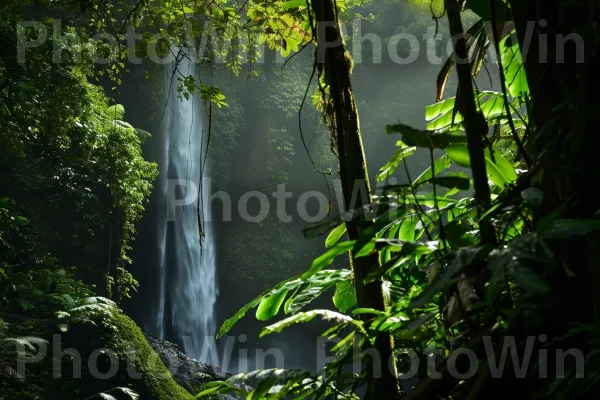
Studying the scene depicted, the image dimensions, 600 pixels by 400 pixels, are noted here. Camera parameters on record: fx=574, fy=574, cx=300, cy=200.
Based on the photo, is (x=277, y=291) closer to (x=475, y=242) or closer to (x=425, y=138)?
(x=475, y=242)

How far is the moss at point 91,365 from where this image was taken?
11.8 feet

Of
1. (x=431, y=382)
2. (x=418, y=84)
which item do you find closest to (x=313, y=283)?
(x=431, y=382)

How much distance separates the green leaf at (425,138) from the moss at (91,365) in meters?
3.19

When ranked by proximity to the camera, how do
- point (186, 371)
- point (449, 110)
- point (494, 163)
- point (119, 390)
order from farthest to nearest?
point (186, 371)
point (119, 390)
point (449, 110)
point (494, 163)

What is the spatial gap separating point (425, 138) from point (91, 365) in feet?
12.8

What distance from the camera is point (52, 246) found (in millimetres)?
8625

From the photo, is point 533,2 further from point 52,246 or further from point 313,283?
point 52,246

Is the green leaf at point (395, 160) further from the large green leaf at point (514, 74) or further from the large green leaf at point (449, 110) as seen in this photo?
the large green leaf at point (514, 74)

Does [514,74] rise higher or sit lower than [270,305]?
higher

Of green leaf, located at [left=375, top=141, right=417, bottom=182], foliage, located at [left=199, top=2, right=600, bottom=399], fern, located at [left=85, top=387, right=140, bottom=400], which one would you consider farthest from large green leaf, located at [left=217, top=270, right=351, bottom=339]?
fern, located at [left=85, top=387, right=140, bottom=400]

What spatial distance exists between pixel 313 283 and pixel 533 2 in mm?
658

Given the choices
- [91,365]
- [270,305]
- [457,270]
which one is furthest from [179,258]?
[457,270]

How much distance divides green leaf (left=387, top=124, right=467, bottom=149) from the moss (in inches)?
126

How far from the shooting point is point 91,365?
160 inches
